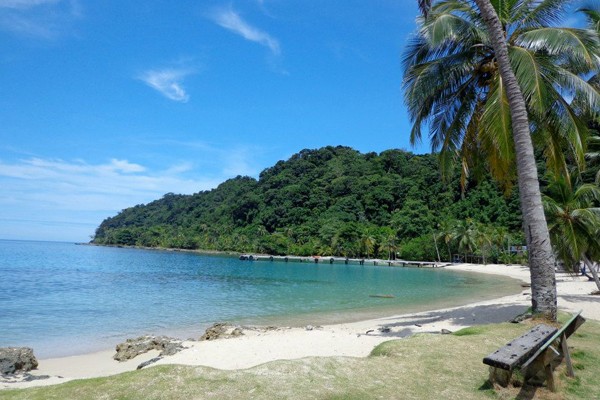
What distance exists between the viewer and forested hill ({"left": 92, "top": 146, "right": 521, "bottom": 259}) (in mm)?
80375

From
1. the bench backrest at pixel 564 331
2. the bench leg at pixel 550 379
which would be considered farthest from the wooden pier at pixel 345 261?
the bench leg at pixel 550 379

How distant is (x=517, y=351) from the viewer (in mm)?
4859

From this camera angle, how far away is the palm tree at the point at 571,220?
14.4m

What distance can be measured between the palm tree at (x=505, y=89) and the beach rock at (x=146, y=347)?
29.2 ft

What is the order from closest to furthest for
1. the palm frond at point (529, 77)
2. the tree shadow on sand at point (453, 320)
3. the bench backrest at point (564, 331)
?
the bench backrest at point (564, 331) → the palm frond at point (529, 77) → the tree shadow on sand at point (453, 320)

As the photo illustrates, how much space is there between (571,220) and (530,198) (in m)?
7.13

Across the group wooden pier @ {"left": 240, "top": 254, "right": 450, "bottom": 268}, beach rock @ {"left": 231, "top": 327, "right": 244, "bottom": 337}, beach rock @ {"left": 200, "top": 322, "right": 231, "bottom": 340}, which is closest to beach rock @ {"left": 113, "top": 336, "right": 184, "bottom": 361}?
beach rock @ {"left": 200, "top": 322, "right": 231, "bottom": 340}

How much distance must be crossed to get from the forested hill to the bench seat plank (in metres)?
55.3

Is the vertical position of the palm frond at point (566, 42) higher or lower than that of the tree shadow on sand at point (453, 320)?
Answer: higher

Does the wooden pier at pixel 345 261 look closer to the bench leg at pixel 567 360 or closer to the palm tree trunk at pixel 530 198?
the palm tree trunk at pixel 530 198

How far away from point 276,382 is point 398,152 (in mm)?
118775

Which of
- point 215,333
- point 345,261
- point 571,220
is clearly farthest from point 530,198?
point 345,261

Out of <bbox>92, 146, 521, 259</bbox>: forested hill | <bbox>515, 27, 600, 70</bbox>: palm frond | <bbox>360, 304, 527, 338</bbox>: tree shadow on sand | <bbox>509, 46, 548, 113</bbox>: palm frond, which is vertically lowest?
<bbox>360, 304, 527, 338</bbox>: tree shadow on sand

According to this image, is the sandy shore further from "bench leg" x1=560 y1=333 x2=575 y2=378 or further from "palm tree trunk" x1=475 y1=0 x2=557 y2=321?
"bench leg" x1=560 y1=333 x2=575 y2=378
